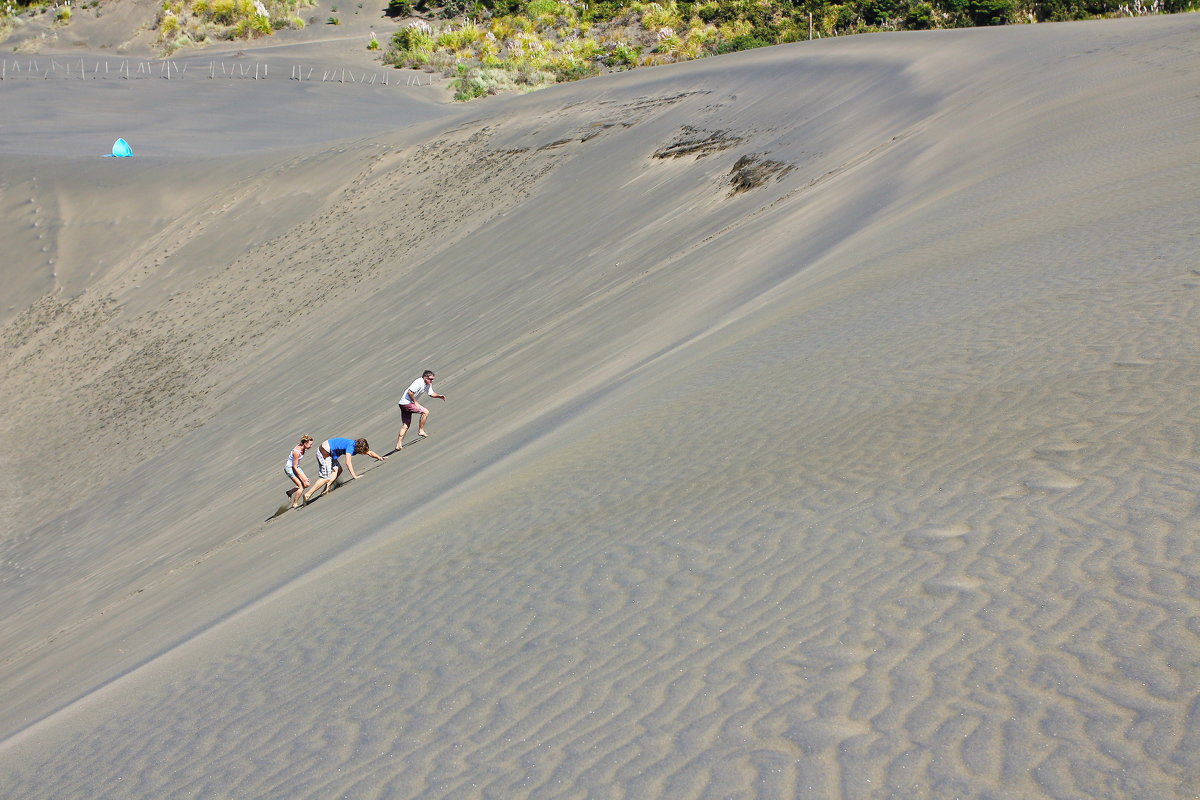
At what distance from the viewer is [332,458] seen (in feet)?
42.9

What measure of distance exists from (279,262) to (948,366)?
22.6m

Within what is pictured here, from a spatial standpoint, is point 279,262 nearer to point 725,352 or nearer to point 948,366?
point 725,352

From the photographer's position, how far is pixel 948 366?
7.58 meters

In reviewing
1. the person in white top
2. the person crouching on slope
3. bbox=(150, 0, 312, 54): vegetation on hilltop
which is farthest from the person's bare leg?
bbox=(150, 0, 312, 54): vegetation on hilltop

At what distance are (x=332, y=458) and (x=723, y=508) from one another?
24.7 ft

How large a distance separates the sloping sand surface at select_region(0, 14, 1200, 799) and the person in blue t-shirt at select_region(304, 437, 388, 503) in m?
0.30

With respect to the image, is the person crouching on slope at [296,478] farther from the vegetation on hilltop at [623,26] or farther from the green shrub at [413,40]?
the green shrub at [413,40]

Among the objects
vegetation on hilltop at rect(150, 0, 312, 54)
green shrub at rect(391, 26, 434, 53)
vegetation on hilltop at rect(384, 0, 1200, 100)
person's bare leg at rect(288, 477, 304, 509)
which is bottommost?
person's bare leg at rect(288, 477, 304, 509)

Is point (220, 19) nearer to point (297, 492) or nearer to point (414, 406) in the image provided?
point (414, 406)

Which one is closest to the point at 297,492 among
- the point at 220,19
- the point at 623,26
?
the point at 623,26

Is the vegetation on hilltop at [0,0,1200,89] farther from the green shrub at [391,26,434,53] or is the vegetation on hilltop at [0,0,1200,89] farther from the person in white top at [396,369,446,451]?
the person in white top at [396,369,446,451]

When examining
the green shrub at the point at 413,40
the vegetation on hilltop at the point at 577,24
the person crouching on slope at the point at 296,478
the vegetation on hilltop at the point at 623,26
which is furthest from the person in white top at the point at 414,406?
the green shrub at the point at 413,40

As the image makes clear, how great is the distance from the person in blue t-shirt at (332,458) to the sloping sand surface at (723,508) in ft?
0.97

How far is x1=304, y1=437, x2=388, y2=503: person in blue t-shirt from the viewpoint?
12.9 metres
